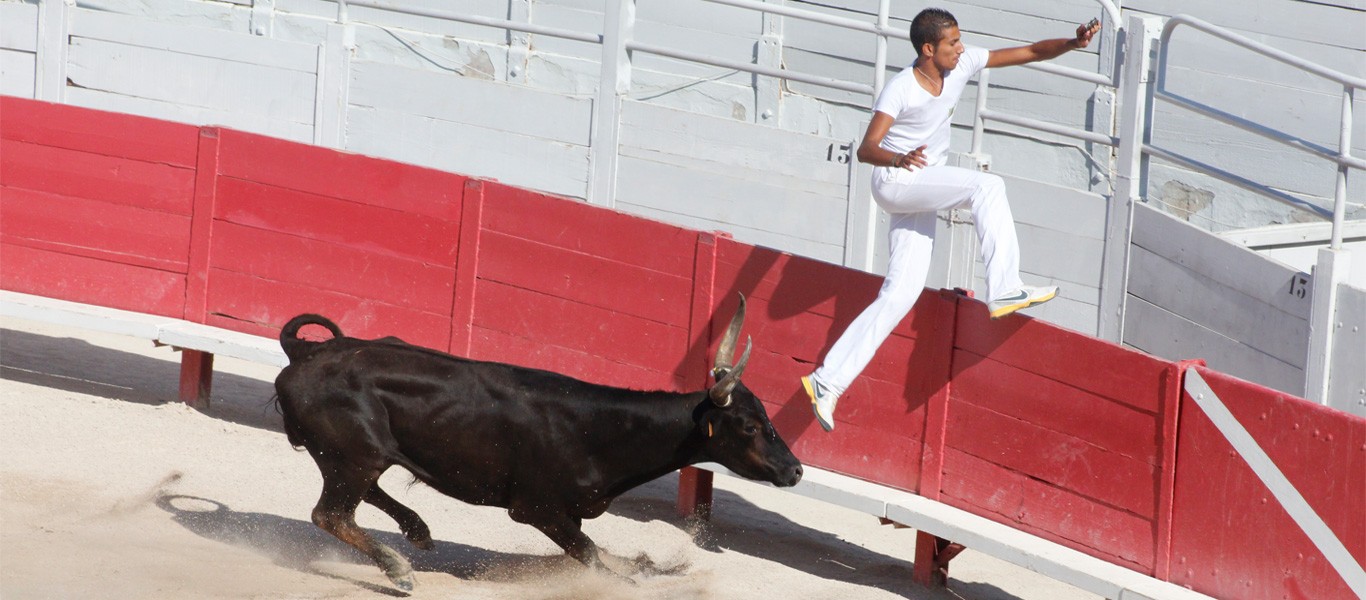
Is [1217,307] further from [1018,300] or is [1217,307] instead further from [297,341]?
[297,341]

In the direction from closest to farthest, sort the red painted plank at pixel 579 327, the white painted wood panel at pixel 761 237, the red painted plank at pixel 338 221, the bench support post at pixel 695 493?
the bench support post at pixel 695 493 < the red painted plank at pixel 579 327 < the red painted plank at pixel 338 221 < the white painted wood panel at pixel 761 237

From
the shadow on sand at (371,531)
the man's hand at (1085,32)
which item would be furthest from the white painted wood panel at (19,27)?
the man's hand at (1085,32)

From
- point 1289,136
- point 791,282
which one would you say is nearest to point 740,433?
point 791,282

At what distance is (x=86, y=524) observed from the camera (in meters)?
6.21

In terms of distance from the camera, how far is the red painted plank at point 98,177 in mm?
8305

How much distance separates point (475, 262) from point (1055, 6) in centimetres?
462

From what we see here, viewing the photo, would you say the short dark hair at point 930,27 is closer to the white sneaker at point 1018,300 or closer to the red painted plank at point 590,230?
the white sneaker at point 1018,300

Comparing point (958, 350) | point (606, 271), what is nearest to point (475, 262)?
point (606, 271)

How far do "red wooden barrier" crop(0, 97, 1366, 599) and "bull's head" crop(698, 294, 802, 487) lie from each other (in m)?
0.97

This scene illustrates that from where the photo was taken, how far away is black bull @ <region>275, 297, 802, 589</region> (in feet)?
19.7

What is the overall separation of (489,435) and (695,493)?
150cm

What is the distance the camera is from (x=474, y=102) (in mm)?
10547

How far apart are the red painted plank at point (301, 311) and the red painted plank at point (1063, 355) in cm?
275

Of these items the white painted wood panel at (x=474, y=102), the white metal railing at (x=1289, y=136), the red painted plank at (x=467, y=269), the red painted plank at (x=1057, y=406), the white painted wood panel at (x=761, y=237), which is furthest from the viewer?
the white painted wood panel at (x=474, y=102)
